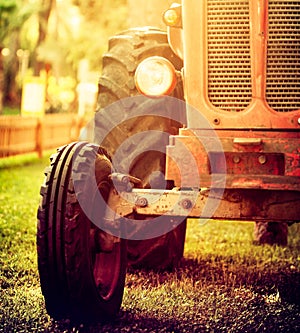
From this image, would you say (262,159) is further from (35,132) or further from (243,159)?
(35,132)

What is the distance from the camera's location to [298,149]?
15.5 feet

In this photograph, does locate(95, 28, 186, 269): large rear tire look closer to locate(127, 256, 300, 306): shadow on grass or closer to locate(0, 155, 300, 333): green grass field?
locate(127, 256, 300, 306): shadow on grass

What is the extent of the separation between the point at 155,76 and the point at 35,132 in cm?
1614

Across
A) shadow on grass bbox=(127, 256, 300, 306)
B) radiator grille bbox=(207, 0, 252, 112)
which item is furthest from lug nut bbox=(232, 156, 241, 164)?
shadow on grass bbox=(127, 256, 300, 306)

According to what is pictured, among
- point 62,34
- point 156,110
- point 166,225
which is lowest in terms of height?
point 166,225

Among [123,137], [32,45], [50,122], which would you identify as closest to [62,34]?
[32,45]

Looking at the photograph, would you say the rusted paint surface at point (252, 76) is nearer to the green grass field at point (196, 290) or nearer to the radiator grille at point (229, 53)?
the radiator grille at point (229, 53)

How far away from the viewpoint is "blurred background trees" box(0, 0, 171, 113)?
1217cm

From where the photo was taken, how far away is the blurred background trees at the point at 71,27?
1217cm

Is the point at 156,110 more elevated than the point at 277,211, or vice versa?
Result: the point at 156,110

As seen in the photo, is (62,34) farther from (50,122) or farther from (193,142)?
(193,142)

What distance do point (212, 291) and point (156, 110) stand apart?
1331 mm

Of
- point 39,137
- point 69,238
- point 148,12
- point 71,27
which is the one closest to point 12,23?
point 39,137


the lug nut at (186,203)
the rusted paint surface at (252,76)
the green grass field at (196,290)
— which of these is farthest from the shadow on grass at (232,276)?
the rusted paint surface at (252,76)
